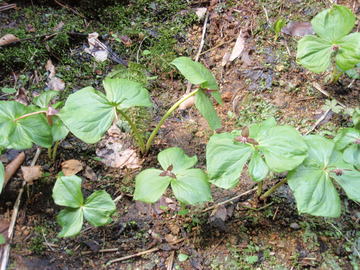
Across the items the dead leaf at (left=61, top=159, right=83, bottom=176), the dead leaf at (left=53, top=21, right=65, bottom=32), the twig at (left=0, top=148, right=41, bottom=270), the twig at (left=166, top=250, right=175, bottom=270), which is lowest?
the twig at (left=166, top=250, right=175, bottom=270)

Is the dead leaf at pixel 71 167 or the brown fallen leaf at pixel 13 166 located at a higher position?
A: the brown fallen leaf at pixel 13 166

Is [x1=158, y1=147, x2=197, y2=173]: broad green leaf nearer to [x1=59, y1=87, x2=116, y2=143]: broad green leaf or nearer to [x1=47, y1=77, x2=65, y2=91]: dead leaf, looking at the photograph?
[x1=59, y1=87, x2=116, y2=143]: broad green leaf

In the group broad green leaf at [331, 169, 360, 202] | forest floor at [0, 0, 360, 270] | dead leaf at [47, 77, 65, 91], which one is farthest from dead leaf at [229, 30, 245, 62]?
broad green leaf at [331, 169, 360, 202]

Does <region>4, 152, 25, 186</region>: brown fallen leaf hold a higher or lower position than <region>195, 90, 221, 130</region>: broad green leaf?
lower

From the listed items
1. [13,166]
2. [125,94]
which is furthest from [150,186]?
[13,166]

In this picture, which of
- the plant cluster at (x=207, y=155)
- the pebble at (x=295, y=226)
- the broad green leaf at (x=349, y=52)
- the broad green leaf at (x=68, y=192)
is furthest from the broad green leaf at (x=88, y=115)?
the broad green leaf at (x=349, y=52)

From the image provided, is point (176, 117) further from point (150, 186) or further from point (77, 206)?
point (77, 206)

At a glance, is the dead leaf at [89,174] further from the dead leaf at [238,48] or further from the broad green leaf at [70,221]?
the dead leaf at [238,48]
